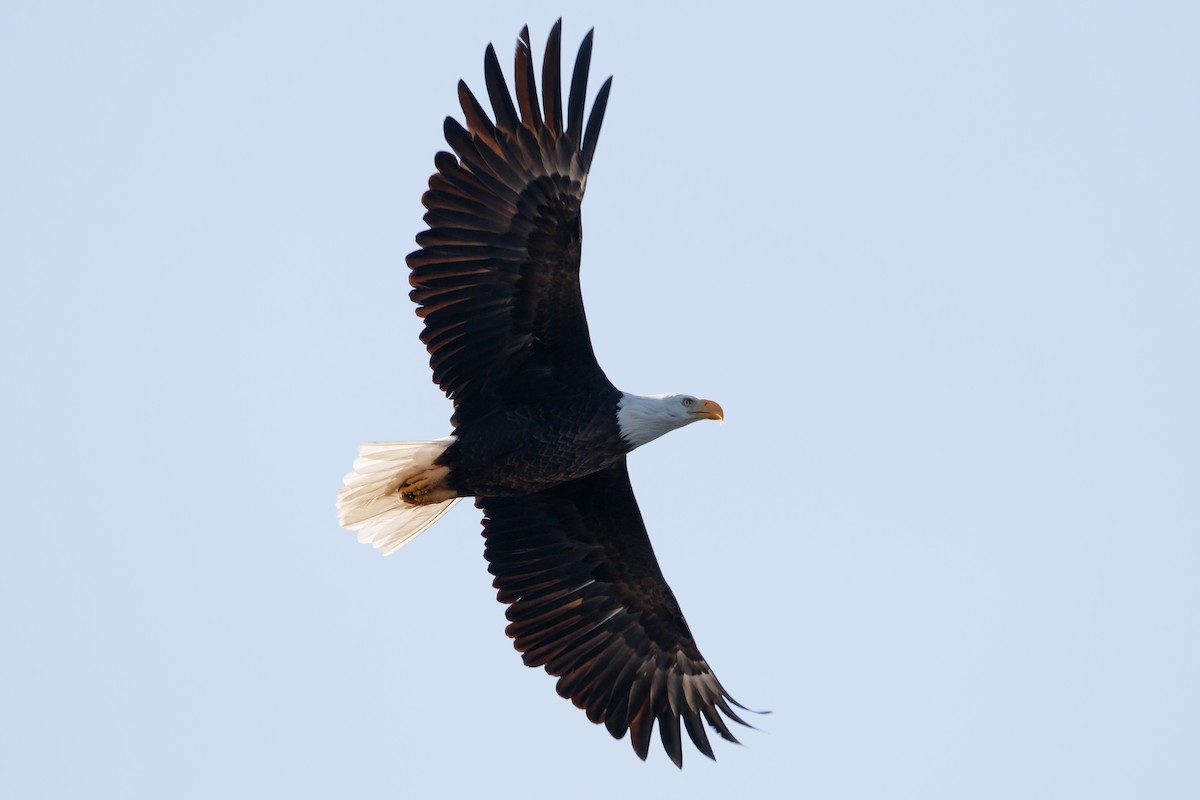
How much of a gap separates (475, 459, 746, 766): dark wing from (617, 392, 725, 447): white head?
79 centimetres

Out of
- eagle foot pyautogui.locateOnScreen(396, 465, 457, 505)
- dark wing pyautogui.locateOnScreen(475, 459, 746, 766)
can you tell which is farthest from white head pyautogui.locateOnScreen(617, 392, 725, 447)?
eagle foot pyautogui.locateOnScreen(396, 465, 457, 505)

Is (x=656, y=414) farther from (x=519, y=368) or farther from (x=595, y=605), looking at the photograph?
(x=595, y=605)

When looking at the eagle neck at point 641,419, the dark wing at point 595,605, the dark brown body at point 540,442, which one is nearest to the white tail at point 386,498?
the dark brown body at point 540,442

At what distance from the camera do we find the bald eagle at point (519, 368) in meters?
9.80

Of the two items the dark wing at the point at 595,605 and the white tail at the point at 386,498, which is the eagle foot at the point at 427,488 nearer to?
the white tail at the point at 386,498

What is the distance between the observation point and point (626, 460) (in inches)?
432

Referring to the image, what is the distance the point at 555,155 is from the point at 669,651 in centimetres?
324

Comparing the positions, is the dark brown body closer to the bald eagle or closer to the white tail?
the bald eagle

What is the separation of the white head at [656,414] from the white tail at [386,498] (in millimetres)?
1016

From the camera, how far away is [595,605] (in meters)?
11.0

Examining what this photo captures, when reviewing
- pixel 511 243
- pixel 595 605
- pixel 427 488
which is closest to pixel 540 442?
pixel 427 488

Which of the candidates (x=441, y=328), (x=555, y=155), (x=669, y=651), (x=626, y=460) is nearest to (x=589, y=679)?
(x=669, y=651)

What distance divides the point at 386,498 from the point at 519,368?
47.4 inches

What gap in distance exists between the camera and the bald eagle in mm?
9797
